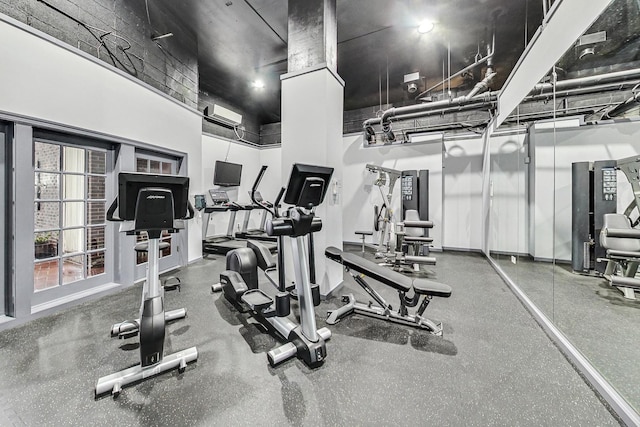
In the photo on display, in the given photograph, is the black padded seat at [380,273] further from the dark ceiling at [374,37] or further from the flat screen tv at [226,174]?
the flat screen tv at [226,174]

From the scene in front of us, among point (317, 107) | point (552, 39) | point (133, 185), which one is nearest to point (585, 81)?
point (552, 39)

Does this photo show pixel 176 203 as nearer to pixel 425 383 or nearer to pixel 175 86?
pixel 425 383

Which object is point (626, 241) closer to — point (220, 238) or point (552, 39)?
point (552, 39)

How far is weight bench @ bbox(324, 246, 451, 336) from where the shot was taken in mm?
2277

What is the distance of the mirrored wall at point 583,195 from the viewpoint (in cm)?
214

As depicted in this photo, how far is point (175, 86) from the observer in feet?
16.0

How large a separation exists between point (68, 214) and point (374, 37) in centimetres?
545

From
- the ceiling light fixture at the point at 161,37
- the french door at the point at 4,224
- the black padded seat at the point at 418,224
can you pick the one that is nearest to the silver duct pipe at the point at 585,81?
the black padded seat at the point at 418,224

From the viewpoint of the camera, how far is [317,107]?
3.06 meters

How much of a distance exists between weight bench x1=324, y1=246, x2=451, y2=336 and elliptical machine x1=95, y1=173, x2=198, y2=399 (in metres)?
1.51

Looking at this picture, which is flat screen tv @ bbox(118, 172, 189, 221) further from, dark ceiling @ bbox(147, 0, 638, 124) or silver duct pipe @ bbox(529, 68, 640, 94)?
silver duct pipe @ bbox(529, 68, 640, 94)

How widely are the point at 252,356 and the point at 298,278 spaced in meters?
0.74

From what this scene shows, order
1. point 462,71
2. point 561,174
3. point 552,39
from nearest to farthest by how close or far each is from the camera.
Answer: point 552,39
point 561,174
point 462,71

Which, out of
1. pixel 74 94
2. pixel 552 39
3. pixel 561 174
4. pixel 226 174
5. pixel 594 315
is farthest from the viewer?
pixel 226 174
